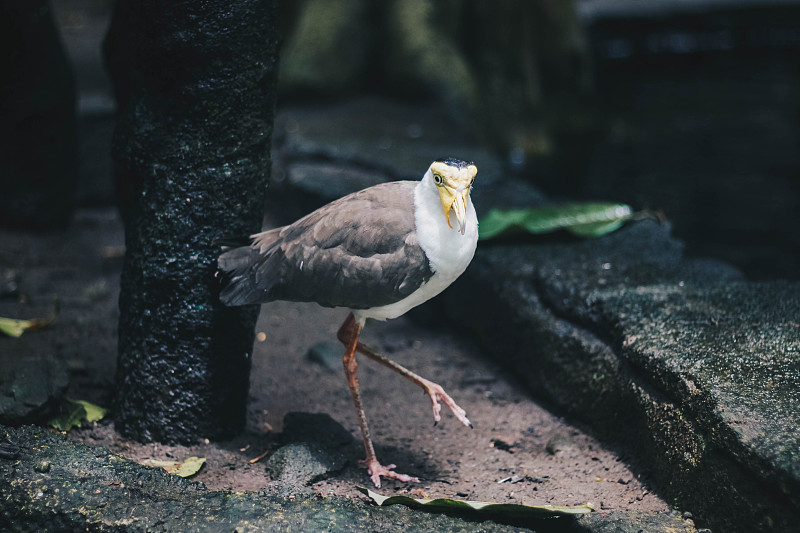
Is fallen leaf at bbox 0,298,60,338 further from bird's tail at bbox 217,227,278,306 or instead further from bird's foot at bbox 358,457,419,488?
bird's foot at bbox 358,457,419,488

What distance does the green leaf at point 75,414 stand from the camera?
127 inches

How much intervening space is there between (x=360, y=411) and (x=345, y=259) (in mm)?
690

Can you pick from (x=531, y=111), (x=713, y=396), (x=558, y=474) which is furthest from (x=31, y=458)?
(x=531, y=111)

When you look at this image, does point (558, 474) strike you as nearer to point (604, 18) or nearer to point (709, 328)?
point (709, 328)

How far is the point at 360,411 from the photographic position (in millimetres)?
3314

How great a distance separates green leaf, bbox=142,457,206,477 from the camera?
3117mm

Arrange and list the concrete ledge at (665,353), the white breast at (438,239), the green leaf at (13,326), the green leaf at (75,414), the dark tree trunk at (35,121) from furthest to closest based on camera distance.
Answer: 1. the dark tree trunk at (35,121)
2. the green leaf at (13,326)
3. the green leaf at (75,414)
4. the white breast at (438,239)
5. the concrete ledge at (665,353)

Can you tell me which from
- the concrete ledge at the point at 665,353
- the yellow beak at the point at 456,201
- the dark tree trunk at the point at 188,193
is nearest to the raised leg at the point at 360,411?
the dark tree trunk at the point at 188,193

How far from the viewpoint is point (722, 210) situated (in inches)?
257

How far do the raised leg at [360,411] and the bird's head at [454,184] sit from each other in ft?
2.65

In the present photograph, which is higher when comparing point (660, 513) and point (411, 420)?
point (660, 513)

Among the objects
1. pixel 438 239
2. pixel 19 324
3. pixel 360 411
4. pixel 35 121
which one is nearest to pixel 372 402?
pixel 360 411

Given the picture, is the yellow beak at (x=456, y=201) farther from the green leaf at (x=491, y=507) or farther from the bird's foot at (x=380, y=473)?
the bird's foot at (x=380, y=473)

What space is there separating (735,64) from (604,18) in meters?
2.08
